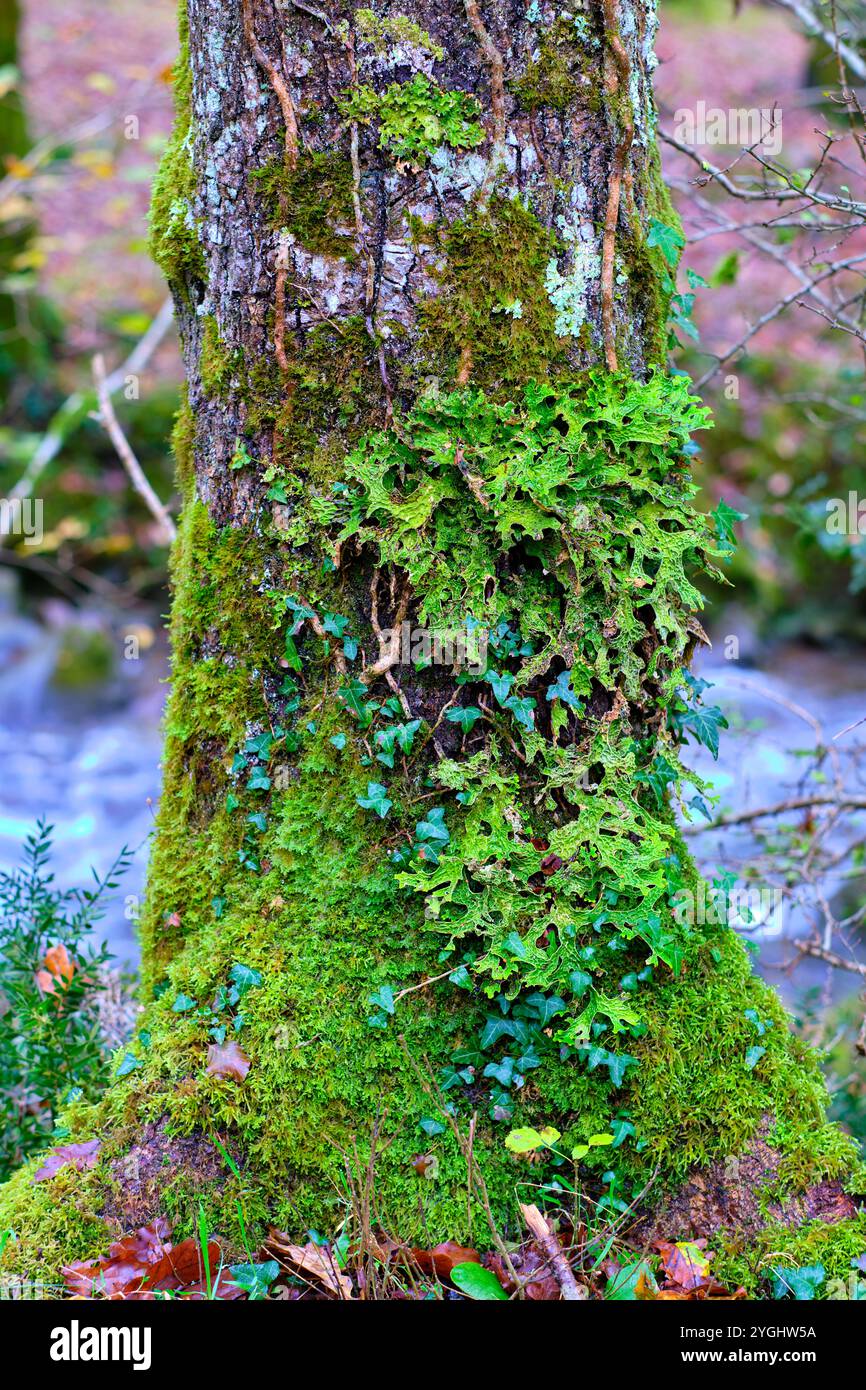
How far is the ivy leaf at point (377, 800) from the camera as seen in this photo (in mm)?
2180

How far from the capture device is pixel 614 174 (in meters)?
2.19

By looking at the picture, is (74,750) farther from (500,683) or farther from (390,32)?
(390,32)

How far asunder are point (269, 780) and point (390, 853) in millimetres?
323

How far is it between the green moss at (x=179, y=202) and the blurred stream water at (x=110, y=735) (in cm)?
458

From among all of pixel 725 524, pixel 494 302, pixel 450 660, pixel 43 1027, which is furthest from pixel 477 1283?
pixel 494 302

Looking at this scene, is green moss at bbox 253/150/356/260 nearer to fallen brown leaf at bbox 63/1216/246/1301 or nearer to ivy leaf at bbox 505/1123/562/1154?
ivy leaf at bbox 505/1123/562/1154

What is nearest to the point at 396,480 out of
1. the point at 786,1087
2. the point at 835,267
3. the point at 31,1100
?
the point at 786,1087

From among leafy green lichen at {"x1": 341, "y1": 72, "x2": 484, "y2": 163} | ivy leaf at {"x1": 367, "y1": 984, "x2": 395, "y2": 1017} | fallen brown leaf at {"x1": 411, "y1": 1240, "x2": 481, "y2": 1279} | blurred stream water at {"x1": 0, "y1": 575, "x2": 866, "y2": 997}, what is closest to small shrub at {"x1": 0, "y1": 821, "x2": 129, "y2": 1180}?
ivy leaf at {"x1": 367, "y1": 984, "x2": 395, "y2": 1017}

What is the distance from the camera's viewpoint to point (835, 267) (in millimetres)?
3117

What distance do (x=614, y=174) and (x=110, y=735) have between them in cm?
688

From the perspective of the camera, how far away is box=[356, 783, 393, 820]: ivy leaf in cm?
218

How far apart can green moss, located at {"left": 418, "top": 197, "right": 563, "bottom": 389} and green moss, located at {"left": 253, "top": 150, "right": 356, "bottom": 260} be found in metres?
0.21

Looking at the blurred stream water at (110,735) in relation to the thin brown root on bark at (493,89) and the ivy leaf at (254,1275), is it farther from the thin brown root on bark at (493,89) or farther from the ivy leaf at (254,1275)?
the thin brown root on bark at (493,89)

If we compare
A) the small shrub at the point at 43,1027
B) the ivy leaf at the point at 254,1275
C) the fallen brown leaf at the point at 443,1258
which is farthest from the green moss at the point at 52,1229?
the fallen brown leaf at the point at 443,1258
